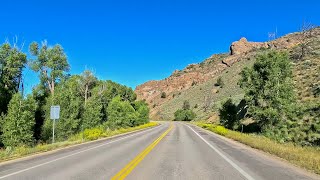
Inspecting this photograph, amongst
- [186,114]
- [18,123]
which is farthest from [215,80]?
[18,123]

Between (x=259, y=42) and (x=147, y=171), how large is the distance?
196 metres

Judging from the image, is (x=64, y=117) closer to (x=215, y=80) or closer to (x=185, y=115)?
(x=185, y=115)

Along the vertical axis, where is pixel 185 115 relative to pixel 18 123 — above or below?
→ above

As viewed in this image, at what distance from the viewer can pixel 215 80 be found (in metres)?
134

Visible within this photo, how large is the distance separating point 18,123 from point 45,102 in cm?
1338

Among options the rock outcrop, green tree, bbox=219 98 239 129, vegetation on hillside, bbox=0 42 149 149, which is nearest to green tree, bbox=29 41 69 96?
vegetation on hillside, bbox=0 42 149 149

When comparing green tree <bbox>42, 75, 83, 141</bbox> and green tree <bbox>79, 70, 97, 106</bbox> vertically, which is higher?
green tree <bbox>79, 70, 97, 106</bbox>

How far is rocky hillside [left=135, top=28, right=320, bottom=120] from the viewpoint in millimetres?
76375

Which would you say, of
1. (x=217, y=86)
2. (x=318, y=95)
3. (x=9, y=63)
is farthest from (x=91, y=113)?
(x=217, y=86)

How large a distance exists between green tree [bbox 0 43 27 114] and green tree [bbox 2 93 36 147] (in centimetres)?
508

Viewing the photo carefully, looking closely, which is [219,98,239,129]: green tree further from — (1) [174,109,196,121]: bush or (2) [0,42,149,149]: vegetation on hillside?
(1) [174,109,196,121]: bush

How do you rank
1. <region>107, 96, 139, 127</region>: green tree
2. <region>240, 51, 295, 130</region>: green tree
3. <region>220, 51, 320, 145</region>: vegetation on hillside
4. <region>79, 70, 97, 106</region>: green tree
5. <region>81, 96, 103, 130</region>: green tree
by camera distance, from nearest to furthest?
<region>220, 51, 320, 145</region>: vegetation on hillside < <region>240, 51, 295, 130</region>: green tree < <region>81, 96, 103, 130</region>: green tree < <region>107, 96, 139, 127</region>: green tree < <region>79, 70, 97, 106</region>: green tree

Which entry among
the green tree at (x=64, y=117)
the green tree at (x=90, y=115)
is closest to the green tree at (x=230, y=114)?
the green tree at (x=90, y=115)

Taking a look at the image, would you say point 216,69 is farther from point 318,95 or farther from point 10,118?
point 10,118
